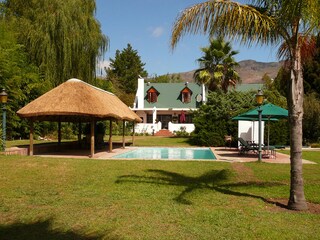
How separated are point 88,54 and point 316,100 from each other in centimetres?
1777

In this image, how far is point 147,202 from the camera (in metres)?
7.36

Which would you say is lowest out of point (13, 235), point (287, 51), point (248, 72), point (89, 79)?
point (13, 235)

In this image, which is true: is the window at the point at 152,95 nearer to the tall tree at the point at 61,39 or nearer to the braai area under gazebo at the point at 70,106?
the tall tree at the point at 61,39

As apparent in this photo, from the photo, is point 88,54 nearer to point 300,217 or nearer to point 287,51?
point 287,51

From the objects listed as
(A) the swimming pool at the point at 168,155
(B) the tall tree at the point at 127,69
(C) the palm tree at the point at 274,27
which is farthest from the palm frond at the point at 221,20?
(B) the tall tree at the point at 127,69

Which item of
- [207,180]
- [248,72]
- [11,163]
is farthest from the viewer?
[248,72]

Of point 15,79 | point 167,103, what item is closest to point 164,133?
point 167,103

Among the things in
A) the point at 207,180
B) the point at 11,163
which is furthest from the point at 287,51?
the point at 11,163

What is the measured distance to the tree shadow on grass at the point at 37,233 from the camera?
16.9 feet

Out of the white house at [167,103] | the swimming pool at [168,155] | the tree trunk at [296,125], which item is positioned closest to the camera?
the tree trunk at [296,125]

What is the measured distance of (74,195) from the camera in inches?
313

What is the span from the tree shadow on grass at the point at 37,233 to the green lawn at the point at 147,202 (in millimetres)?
15

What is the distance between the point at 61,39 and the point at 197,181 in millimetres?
18406

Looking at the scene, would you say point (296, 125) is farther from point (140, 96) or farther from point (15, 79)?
point (140, 96)
